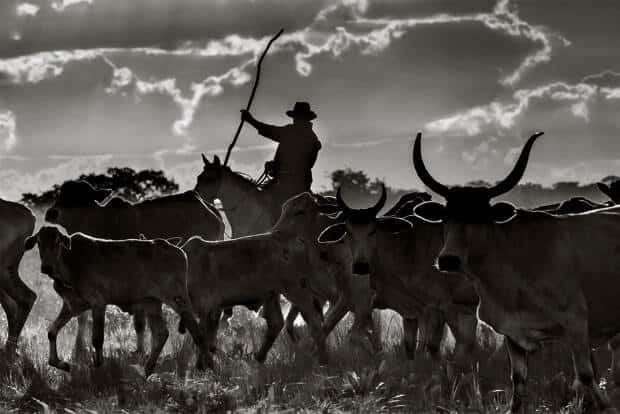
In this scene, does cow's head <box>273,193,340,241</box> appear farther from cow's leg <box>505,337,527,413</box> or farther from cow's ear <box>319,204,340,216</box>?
cow's leg <box>505,337,527,413</box>

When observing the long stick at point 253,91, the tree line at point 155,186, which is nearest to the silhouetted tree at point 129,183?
the tree line at point 155,186

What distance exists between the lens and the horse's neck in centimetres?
1575

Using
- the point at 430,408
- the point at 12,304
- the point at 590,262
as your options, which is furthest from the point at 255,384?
the point at 12,304

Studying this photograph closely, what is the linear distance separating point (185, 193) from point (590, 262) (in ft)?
24.8

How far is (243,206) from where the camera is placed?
1597 centimetres

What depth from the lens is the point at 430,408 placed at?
26.7 feet

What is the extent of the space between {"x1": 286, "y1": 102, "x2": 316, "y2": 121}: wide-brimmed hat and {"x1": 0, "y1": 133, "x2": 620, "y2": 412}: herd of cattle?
4.00 meters

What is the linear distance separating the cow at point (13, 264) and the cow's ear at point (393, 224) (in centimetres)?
513

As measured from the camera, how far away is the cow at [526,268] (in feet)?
25.2

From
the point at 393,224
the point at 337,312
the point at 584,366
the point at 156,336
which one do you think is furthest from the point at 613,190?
the point at 156,336

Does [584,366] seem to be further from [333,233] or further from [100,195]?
[100,195]

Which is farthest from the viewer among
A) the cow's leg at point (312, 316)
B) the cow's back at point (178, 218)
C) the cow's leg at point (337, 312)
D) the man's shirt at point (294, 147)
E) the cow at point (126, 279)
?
the man's shirt at point (294, 147)

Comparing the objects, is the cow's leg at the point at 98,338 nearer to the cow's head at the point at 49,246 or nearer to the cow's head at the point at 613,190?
the cow's head at the point at 49,246

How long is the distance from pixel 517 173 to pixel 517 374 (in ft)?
5.82
